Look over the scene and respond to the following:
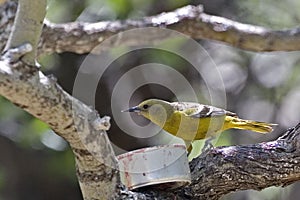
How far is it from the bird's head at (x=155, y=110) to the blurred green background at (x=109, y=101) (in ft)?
4.16

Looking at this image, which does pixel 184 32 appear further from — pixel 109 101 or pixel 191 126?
pixel 109 101

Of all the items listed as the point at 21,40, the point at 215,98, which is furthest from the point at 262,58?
the point at 21,40

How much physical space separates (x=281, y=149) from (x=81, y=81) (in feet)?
6.28

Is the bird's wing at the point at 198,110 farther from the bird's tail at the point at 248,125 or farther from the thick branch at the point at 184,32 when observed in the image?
the thick branch at the point at 184,32

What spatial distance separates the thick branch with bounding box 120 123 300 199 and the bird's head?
1.83ft

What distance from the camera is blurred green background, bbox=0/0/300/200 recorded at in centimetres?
449

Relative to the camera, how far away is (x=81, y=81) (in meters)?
4.20

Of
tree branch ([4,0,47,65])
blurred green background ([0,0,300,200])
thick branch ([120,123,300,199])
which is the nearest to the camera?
tree branch ([4,0,47,65])

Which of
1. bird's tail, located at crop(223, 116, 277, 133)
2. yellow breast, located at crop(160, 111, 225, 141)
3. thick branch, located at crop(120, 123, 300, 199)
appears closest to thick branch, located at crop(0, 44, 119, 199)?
thick branch, located at crop(120, 123, 300, 199)

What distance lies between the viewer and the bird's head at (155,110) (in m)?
3.00

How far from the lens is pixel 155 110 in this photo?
3066 millimetres

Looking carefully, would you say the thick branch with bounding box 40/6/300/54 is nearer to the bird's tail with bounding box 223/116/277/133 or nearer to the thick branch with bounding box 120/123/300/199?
the bird's tail with bounding box 223/116/277/133

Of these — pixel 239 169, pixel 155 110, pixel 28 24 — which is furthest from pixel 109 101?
pixel 28 24

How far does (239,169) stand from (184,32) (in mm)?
1373
